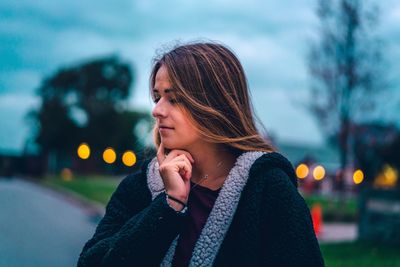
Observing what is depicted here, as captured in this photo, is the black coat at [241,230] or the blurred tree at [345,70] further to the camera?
the blurred tree at [345,70]

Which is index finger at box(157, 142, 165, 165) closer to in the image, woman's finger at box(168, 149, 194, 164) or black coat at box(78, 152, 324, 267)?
woman's finger at box(168, 149, 194, 164)

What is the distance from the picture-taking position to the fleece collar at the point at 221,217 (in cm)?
173

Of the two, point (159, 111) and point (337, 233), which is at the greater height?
point (159, 111)

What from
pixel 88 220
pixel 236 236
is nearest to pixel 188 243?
pixel 236 236

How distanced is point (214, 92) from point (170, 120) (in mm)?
169

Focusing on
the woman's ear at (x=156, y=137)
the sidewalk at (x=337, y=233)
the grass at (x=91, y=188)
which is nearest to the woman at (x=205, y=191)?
the woman's ear at (x=156, y=137)

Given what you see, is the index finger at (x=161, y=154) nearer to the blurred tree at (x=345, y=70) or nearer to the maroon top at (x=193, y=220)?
the maroon top at (x=193, y=220)

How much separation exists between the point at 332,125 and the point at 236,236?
1762 cm

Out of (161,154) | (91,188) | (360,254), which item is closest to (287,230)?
(161,154)

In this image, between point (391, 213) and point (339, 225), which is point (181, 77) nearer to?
point (391, 213)

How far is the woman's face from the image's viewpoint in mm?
1899

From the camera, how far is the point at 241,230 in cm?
173

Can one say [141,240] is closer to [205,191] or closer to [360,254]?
[205,191]

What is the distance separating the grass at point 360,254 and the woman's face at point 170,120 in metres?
6.92
